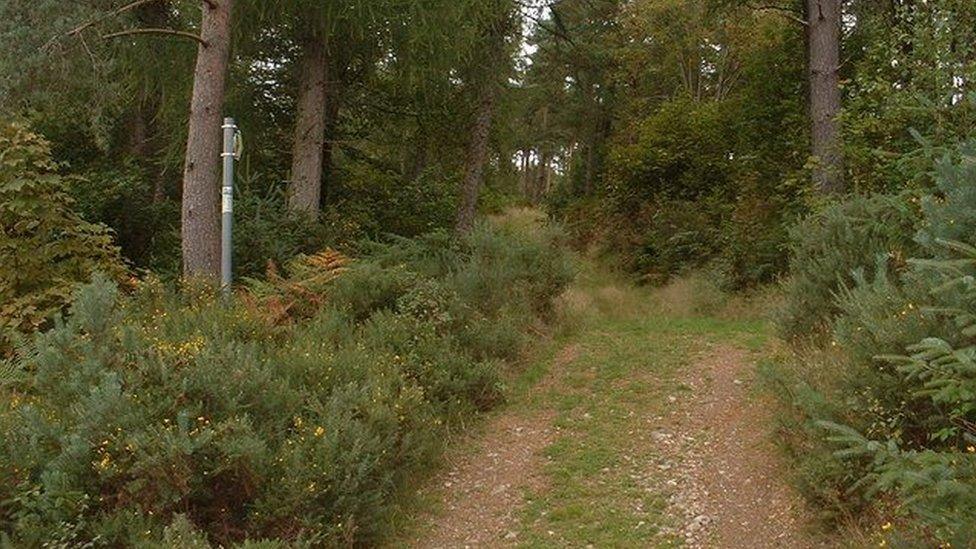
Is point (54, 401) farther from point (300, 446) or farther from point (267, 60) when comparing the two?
point (267, 60)

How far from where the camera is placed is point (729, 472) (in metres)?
6.29

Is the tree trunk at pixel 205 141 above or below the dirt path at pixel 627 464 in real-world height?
above

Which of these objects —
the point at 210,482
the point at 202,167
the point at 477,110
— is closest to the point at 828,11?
the point at 477,110

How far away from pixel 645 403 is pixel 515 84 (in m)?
9.94

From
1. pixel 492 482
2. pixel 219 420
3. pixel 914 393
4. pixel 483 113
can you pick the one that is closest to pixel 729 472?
pixel 492 482

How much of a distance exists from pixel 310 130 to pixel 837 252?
26.0ft

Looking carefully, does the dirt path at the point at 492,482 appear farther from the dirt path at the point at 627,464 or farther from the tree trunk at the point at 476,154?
the tree trunk at the point at 476,154

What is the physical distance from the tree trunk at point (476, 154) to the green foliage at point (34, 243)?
706 cm

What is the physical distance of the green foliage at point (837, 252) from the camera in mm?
7395

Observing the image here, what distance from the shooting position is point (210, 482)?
514cm

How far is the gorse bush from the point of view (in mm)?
4836

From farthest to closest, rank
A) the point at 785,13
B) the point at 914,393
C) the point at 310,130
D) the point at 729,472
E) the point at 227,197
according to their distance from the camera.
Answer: the point at 785,13, the point at 310,130, the point at 227,197, the point at 729,472, the point at 914,393

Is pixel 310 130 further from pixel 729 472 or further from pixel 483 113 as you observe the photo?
pixel 729 472

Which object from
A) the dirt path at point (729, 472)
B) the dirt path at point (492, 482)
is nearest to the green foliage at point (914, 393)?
the dirt path at point (729, 472)
